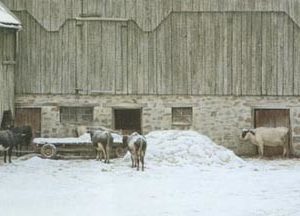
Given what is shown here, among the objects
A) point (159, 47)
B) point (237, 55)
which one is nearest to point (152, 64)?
point (159, 47)

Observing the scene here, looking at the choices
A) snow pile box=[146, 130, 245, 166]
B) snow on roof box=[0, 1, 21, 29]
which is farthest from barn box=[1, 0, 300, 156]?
snow pile box=[146, 130, 245, 166]

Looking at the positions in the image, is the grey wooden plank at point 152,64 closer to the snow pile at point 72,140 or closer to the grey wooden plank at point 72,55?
the snow pile at point 72,140

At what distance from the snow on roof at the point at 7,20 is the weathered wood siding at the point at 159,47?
1.00 metres

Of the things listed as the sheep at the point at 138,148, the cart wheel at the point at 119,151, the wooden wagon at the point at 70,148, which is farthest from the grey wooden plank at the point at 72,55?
the sheep at the point at 138,148

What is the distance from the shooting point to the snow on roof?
23808mm

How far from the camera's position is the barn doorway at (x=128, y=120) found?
26.3 metres

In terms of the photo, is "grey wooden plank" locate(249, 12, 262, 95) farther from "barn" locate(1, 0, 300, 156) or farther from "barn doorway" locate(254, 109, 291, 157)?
"barn doorway" locate(254, 109, 291, 157)

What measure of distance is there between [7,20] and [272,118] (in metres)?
10.7

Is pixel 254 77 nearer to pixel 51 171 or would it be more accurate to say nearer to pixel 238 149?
pixel 238 149

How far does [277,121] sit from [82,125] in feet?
24.9

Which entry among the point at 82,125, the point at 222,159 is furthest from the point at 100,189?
the point at 82,125

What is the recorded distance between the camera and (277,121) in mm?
25688

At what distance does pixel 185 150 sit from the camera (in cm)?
2252

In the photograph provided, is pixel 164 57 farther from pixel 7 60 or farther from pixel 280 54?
pixel 7 60
